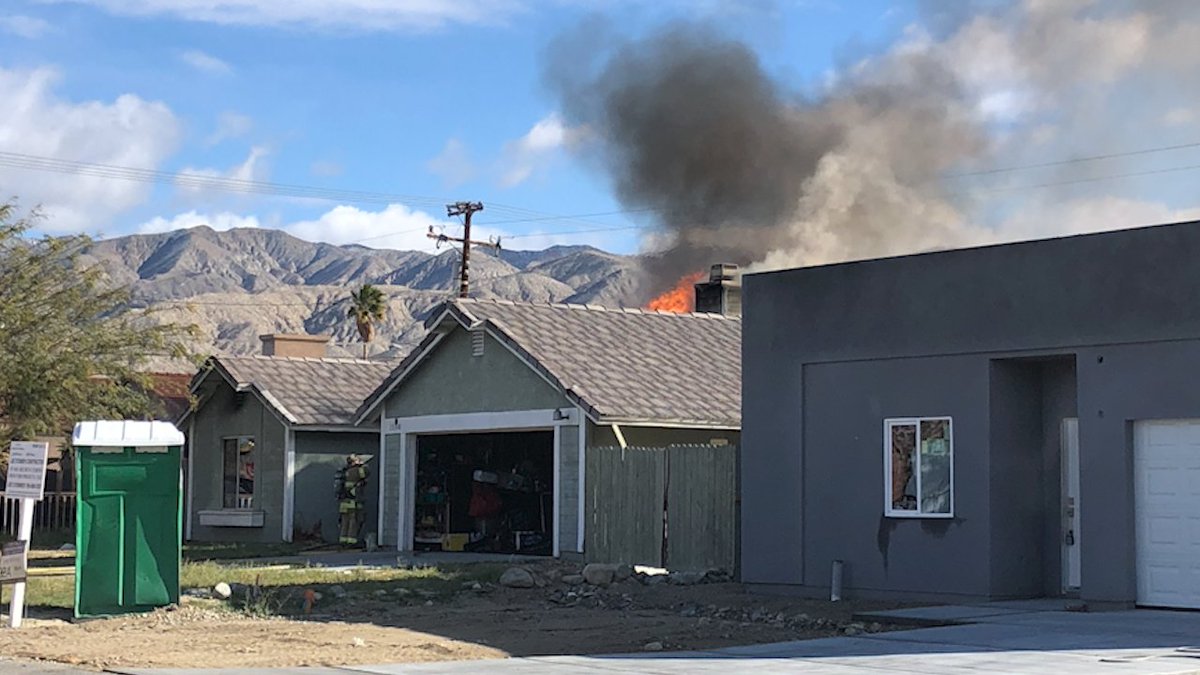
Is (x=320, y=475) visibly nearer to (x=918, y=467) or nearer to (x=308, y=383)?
(x=308, y=383)

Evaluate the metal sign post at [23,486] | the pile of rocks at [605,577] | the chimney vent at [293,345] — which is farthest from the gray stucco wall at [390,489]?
the metal sign post at [23,486]

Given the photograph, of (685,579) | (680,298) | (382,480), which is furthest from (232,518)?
(680,298)

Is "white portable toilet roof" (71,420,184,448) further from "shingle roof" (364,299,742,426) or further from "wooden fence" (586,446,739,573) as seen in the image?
"shingle roof" (364,299,742,426)

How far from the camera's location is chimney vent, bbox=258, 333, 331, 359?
136ft

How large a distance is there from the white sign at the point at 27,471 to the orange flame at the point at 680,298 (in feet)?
95.0

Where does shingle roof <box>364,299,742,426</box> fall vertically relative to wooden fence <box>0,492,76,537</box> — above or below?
above

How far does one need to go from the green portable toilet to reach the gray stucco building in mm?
7257

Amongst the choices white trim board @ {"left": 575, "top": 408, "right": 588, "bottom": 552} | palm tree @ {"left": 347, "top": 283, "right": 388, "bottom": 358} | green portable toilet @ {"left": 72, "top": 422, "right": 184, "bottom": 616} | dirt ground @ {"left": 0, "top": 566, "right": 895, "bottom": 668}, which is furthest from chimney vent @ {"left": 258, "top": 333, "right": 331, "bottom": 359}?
palm tree @ {"left": 347, "top": 283, "right": 388, "bottom": 358}

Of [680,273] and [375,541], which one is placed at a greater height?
[680,273]

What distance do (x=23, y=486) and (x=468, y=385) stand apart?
12946mm

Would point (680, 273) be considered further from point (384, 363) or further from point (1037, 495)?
point (1037, 495)

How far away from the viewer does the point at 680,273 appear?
175 feet

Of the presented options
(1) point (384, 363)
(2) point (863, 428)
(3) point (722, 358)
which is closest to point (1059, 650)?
(2) point (863, 428)

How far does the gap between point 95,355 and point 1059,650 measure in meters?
19.8
